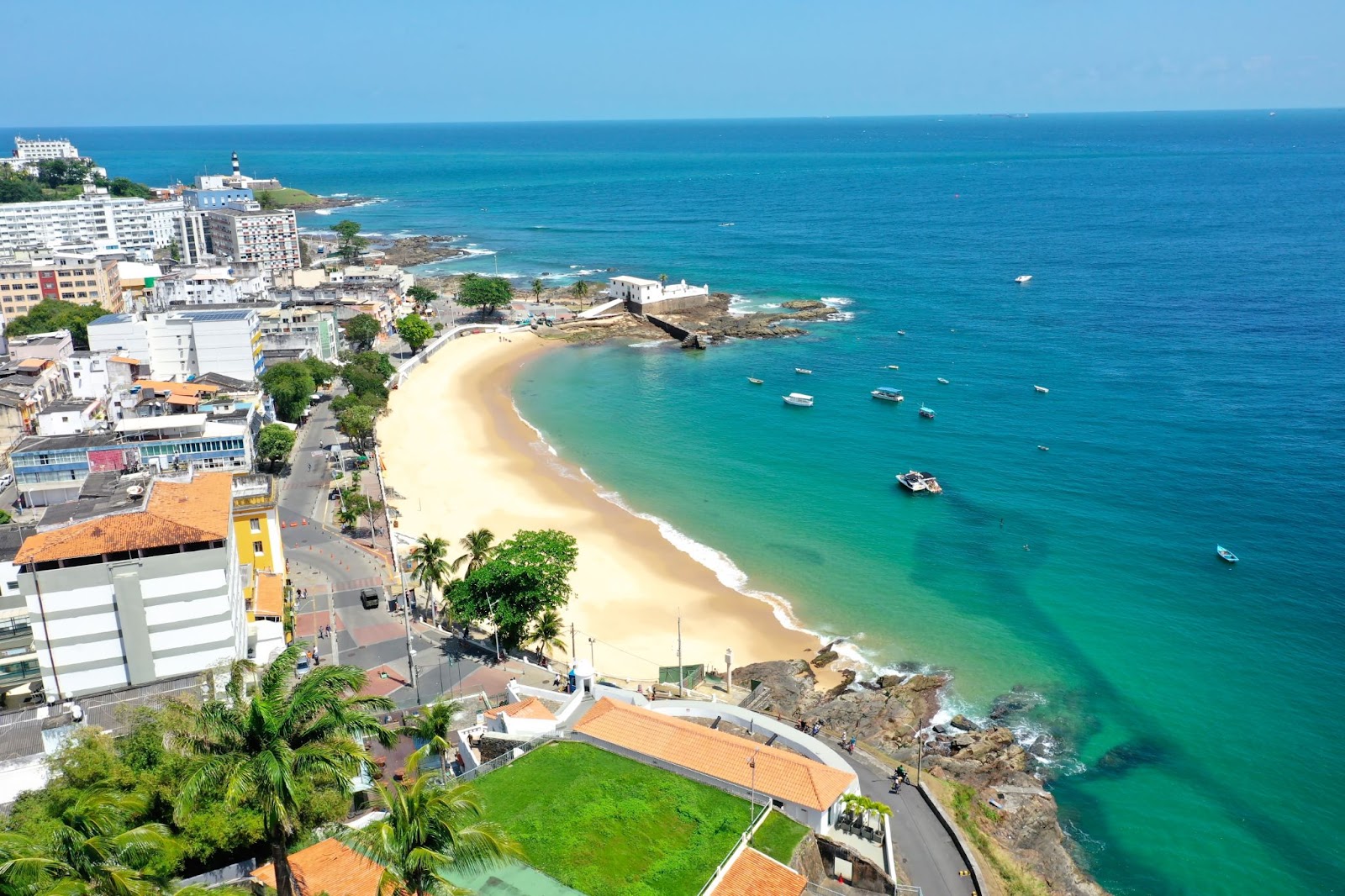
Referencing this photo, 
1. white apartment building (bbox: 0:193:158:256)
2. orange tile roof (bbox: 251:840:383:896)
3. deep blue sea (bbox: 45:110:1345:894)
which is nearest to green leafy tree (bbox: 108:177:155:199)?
white apartment building (bbox: 0:193:158:256)

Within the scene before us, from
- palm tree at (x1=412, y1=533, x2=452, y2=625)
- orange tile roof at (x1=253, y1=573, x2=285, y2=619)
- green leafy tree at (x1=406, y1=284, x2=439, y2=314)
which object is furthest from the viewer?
green leafy tree at (x1=406, y1=284, x2=439, y2=314)

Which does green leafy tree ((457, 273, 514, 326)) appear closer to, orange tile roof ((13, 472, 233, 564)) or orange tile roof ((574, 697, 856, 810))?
orange tile roof ((13, 472, 233, 564))

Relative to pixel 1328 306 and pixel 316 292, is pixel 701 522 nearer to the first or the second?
pixel 316 292

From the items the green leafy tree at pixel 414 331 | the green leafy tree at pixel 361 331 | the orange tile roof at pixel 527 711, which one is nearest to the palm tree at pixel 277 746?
the orange tile roof at pixel 527 711

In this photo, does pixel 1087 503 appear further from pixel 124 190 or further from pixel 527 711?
pixel 124 190

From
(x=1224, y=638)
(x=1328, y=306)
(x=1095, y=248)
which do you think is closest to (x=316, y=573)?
(x=1224, y=638)
